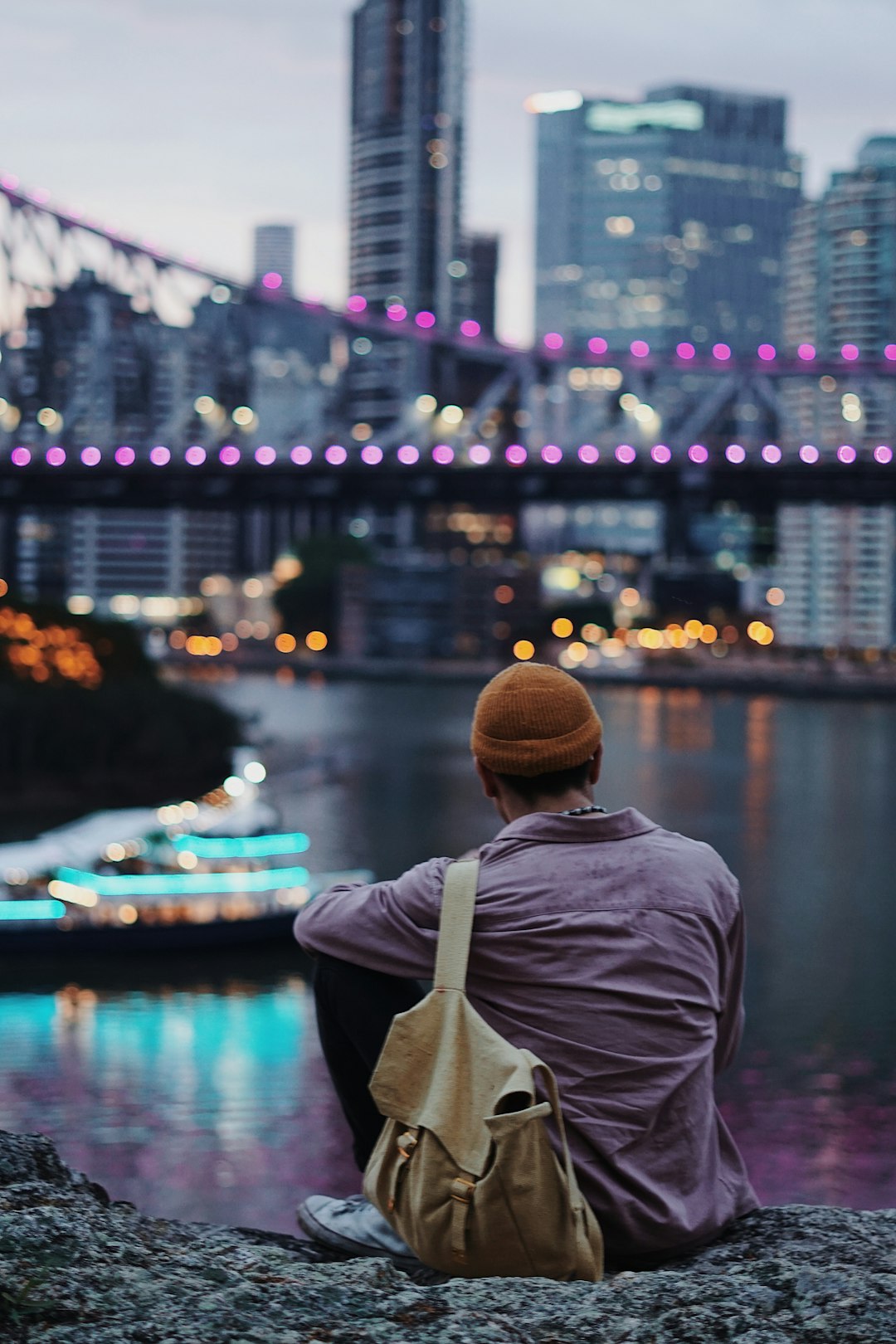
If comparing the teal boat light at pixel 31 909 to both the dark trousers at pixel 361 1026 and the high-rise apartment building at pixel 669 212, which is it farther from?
the high-rise apartment building at pixel 669 212

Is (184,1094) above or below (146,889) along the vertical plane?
below

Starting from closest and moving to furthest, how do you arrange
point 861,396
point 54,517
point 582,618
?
1. point 861,396
2. point 582,618
3. point 54,517

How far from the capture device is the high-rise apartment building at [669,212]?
12531 centimetres

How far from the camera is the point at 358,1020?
5.80 feet

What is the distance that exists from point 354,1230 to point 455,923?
42cm

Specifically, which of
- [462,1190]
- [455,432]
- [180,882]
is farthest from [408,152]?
[462,1190]

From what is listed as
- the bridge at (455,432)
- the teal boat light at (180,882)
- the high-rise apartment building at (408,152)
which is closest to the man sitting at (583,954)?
the teal boat light at (180,882)

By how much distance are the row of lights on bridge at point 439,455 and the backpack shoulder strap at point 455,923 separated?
86.8ft

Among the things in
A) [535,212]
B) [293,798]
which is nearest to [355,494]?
[293,798]

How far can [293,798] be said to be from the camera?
2698 centimetres

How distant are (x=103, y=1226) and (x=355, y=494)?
1083 inches

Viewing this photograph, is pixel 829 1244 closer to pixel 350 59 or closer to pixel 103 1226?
pixel 103 1226

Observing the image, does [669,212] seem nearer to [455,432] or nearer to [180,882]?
[455,432]

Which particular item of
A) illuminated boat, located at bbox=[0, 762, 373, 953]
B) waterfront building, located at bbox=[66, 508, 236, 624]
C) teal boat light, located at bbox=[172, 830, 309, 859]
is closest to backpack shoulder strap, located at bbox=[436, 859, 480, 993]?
illuminated boat, located at bbox=[0, 762, 373, 953]
